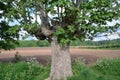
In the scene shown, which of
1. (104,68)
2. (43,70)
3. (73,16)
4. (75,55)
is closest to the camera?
(73,16)

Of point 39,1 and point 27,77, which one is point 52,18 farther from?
point 27,77

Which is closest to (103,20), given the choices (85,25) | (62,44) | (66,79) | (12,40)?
(85,25)

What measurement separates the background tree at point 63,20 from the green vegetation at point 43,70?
0.99 metres

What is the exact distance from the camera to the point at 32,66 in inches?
667

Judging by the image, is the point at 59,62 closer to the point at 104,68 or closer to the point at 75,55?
the point at 104,68

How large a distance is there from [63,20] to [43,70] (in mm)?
2977

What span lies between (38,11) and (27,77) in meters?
2.94

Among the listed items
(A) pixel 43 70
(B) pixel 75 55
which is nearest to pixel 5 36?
(A) pixel 43 70

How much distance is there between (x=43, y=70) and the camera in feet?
55.2

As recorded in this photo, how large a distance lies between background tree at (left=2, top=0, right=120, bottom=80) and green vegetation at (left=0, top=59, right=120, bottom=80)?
0.99 metres

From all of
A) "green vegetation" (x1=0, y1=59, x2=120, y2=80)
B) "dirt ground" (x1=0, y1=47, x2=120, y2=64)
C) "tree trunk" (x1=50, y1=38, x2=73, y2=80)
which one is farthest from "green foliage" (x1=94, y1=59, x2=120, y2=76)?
"tree trunk" (x1=50, y1=38, x2=73, y2=80)

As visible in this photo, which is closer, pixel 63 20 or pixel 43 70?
pixel 63 20

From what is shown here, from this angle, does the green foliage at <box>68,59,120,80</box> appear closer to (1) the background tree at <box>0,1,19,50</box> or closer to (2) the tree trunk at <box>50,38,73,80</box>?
(2) the tree trunk at <box>50,38,73,80</box>

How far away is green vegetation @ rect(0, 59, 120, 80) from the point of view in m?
15.6
